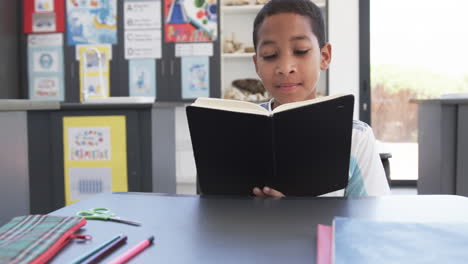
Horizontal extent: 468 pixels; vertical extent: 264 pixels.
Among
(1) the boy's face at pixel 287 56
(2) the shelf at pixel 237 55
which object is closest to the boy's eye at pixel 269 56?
(1) the boy's face at pixel 287 56

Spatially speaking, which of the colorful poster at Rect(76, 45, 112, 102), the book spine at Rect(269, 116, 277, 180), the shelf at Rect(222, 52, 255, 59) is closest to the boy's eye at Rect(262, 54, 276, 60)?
the book spine at Rect(269, 116, 277, 180)

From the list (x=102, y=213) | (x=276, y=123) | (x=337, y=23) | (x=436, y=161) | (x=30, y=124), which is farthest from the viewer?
(x=337, y=23)

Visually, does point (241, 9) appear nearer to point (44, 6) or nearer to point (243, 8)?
point (243, 8)

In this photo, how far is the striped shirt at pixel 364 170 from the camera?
93 centimetres

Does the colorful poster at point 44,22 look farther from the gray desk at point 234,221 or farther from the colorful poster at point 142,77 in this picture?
the gray desk at point 234,221

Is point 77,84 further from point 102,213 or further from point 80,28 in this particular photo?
point 102,213

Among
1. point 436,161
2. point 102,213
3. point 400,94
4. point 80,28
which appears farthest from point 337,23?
point 102,213

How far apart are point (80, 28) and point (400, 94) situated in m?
2.97

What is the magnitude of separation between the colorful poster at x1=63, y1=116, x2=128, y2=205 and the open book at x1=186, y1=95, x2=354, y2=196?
56.3 inches

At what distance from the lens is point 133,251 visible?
1.30 feet

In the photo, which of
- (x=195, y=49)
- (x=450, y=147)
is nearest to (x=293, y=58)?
(x=450, y=147)

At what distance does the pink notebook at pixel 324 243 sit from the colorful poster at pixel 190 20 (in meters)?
3.42

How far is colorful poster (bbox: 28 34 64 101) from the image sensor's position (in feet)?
12.8

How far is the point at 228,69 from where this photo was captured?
155 inches
